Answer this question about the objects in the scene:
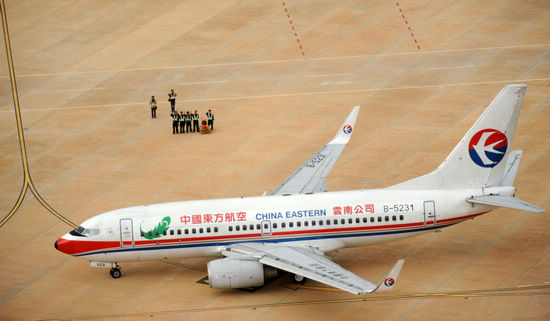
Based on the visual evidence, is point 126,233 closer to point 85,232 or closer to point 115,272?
point 85,232

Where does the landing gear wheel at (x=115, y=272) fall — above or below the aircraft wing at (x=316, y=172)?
below

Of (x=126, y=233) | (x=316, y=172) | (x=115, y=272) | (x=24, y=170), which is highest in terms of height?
(x=24, y=170)

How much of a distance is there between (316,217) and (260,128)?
22879mm

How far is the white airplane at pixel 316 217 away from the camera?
5531 centimetres

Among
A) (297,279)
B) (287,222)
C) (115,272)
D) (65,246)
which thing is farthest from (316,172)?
(65,246)

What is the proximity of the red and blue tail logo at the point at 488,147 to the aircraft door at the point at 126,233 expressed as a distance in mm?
19769

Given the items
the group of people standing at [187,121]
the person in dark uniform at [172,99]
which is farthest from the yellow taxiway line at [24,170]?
the person in dark uniform at [172,99]

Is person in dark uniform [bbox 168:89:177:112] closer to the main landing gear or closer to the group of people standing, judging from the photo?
the group of people standing

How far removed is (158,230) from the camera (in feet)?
182

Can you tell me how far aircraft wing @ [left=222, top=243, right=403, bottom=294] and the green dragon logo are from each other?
360 cm

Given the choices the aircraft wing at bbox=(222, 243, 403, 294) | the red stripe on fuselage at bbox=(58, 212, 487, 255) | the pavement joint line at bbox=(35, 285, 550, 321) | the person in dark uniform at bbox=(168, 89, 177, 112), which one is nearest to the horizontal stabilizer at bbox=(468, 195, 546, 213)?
the red stripe on fuselage at bbox=(58, 212, 487, 255)

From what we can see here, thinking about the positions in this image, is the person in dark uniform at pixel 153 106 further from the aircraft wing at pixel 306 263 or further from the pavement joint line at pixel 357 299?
the pavement joint line at pixel 357 299

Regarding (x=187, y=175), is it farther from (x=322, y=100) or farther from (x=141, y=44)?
(x=141, y=44)

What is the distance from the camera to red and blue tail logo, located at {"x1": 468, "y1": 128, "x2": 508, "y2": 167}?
55.2 m
